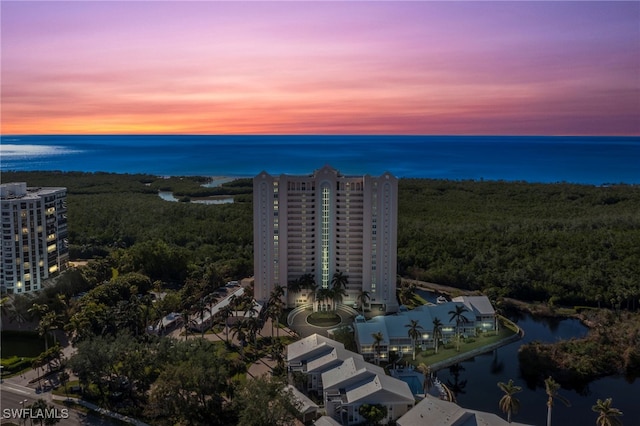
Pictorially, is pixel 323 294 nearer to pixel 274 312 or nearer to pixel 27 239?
pixel 274 312

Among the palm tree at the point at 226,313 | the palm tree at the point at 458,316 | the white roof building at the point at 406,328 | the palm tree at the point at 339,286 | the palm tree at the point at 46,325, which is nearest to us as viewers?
the palm tree at the point at 46,325

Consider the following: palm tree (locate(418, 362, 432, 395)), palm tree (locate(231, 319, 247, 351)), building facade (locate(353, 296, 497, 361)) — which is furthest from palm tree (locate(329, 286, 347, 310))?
palm tree (locate(418, 362, 432, 395))

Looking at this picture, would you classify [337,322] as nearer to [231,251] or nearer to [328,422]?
[328,422]

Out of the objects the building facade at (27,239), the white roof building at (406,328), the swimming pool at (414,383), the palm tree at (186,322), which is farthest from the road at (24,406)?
the white roof building at (406,328)

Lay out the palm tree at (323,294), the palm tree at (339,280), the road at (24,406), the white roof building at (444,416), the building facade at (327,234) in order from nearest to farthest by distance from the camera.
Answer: the white roof building at (444,416) → the road at (24,406) → the palm tree at (323,294) → the palm tree at (339,280) → the building facade at (327,234)

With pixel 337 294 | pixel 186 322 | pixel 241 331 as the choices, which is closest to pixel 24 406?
pixel 186 322

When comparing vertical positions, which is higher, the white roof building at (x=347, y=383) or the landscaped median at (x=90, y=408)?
the white roof building at (x=347, y=383)

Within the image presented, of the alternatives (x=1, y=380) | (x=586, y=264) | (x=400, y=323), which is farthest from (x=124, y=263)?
(x=586, y=264)

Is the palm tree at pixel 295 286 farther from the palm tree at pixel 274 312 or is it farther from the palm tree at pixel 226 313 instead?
the palm tree at pixel 226 313
